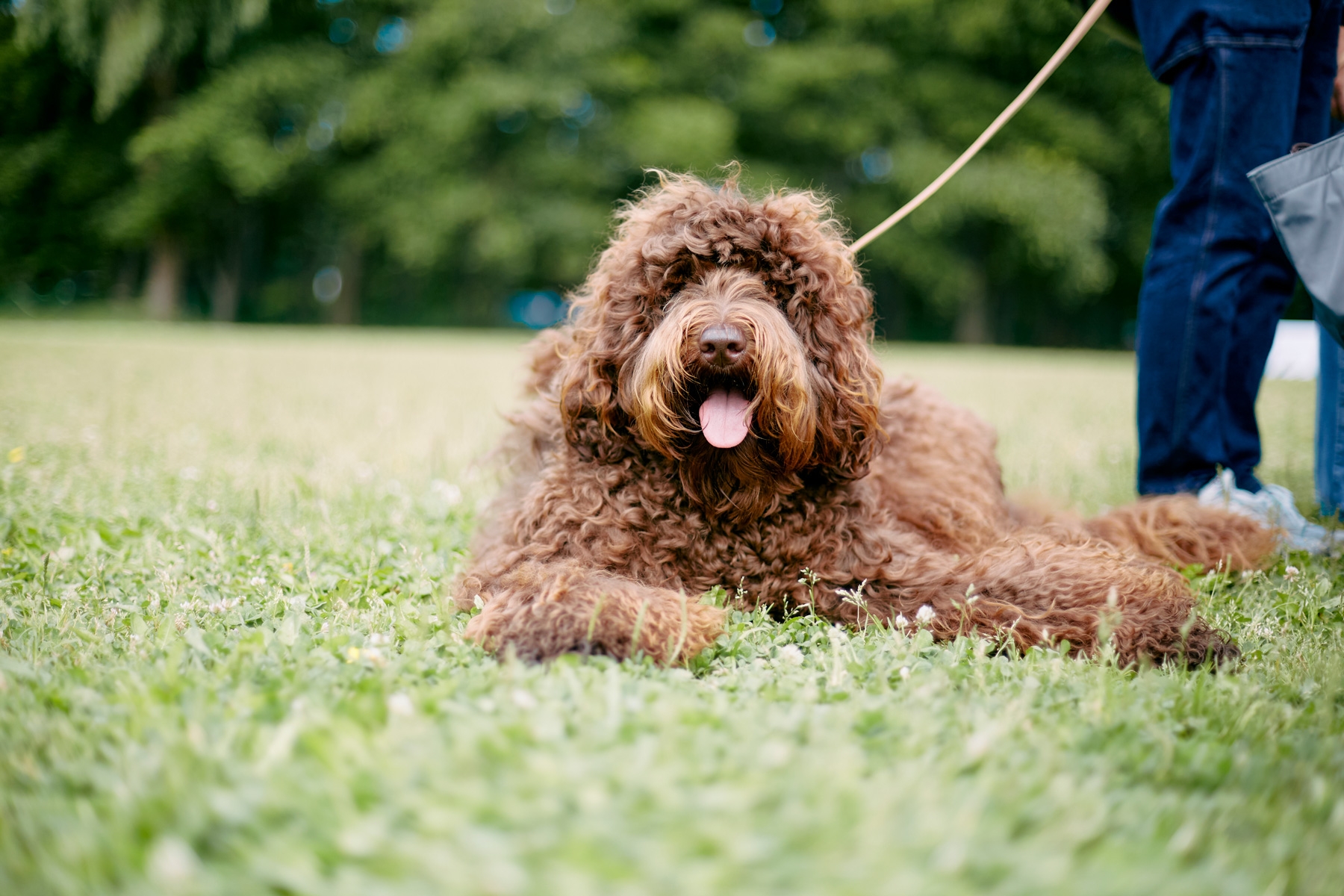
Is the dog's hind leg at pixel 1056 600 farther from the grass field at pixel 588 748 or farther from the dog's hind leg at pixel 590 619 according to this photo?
the dog's hind leg at pixel 590 619

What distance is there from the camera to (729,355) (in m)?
2.60

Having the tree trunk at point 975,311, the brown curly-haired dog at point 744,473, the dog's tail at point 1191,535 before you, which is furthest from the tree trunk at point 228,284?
the dog's tail at point 1191,535

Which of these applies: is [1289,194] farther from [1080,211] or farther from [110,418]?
[1080,211]

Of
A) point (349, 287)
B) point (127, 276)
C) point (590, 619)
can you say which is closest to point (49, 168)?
point (127, 276)

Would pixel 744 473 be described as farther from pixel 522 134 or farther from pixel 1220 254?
pixel 522 134

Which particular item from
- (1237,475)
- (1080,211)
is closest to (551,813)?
(1237,475)

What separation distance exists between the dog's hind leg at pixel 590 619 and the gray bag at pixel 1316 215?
2.27 metres

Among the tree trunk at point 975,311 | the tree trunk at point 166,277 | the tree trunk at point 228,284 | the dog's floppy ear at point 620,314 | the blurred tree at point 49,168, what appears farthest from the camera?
the tree trunk at point 228,284

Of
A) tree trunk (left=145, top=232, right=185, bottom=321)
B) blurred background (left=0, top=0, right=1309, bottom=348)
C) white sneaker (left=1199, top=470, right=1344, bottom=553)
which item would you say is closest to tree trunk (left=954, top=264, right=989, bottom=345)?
blurred background (left=0, top=0, right=1309, bottom=348)

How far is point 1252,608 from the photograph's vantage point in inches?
118

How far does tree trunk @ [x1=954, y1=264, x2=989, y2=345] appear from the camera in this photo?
31.1 m

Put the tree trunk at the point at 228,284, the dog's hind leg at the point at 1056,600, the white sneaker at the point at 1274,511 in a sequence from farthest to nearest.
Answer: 1. the tree trunk at the point at 228,284
2. the white sneaker at the point at 1274,511
3. the dog's hind leg at the point at 1056,600

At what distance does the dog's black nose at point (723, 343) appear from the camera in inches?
102

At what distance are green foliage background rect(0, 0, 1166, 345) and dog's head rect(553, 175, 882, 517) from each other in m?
24.6
